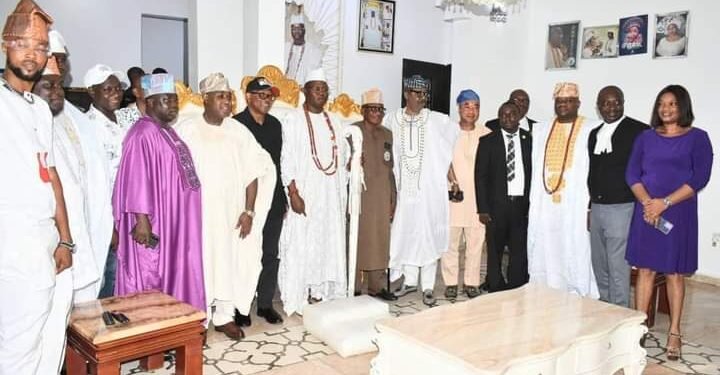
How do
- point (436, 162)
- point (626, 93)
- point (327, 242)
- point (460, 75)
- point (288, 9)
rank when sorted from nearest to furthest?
1. point (327, 242)
2. point (436, 162)
3. point (626, 93)
4. point (288, 9)
5. point (460, 75)

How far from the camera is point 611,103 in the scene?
4.36 meters

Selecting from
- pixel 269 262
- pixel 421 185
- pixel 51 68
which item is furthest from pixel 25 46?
pixel 421 185

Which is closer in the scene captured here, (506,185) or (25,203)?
(25,203)

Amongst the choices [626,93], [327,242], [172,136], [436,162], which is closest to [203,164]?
[172,136]

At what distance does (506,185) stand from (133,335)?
3.24 meters

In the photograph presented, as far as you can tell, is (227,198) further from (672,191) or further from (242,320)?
(672,191)

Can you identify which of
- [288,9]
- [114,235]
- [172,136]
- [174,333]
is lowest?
[174,333]

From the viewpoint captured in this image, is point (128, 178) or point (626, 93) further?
point (626, 93)

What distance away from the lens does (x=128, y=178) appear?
Result: 3535mm

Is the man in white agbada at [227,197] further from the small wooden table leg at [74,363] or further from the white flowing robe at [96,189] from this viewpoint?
the small wooden table leg at [74,363]

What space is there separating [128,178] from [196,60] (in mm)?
3419

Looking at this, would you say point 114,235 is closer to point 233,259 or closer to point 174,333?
point 233,259

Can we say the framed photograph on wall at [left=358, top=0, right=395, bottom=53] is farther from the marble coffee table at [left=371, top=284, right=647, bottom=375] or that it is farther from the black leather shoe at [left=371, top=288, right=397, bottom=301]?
the marble coffee table at [left=371, top=284, right=647, bottom=375]

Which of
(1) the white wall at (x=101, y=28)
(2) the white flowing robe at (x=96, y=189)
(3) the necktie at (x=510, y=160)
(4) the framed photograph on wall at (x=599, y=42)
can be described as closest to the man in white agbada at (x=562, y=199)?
(3) the necktie at (x=510, y=160)
